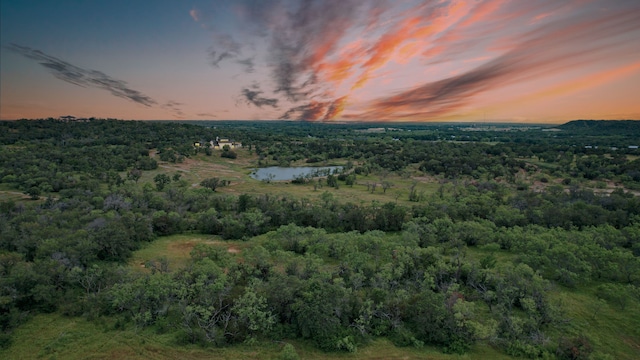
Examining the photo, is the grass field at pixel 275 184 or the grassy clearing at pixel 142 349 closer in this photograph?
the grassy clearing at pixel 142 349

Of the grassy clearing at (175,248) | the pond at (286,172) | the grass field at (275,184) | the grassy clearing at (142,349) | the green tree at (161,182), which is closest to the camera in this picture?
the grassy clearing at (142,349)

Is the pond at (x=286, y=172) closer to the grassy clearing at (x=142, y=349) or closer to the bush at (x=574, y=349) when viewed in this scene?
the grassy clearing at (x=142, y=349)

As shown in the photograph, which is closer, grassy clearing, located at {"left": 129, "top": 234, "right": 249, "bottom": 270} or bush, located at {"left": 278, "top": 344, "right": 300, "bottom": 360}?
bush, located at {"left": 278, "top": 344, "right": 300, "bottom": 360}

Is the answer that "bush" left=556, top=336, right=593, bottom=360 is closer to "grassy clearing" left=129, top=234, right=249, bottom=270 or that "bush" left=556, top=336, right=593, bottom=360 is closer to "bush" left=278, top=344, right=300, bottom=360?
"bush" left=278, top=344, right=300, bottom=360

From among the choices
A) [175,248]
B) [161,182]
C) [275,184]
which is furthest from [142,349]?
[275,184]

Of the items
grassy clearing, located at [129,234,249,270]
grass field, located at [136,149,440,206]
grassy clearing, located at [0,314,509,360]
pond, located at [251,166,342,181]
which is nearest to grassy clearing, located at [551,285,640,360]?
grassy clearing, located at [0,314,509,360]

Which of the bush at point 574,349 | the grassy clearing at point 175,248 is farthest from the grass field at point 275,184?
the bush at point 574,349

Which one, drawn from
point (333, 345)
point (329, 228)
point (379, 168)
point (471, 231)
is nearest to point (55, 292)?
point (333, 345)

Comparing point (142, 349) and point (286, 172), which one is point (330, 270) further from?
point (286, 172)

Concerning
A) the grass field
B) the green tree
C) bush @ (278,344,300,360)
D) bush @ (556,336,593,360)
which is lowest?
bush @ (556,336,593,360)
